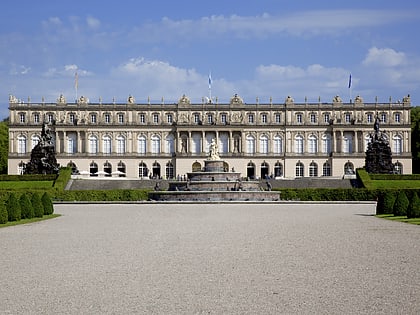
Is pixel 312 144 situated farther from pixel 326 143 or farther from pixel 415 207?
pixel 415 207

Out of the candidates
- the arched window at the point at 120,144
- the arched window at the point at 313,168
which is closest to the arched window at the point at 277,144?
the arched window at the point at 313,168

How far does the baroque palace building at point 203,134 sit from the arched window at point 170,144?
12 centimetres

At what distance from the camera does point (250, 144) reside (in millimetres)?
80875

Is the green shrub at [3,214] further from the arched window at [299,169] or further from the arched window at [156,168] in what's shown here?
the arched window at [299,169]

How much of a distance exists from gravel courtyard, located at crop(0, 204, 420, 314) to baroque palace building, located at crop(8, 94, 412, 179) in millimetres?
61671

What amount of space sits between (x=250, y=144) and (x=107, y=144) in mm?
16586

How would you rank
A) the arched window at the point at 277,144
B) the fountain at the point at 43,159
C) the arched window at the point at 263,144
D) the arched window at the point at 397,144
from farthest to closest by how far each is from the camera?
1. the arched window at the point at 263,144
2. the arched window at the point at 277,144
3. the arched window at the point at 397,144
4. the fountain at the point at 43,159

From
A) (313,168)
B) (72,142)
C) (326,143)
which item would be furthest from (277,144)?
(72,142)

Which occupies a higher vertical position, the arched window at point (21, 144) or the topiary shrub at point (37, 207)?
the arched window at point (21, 144)

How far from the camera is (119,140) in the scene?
80.6 meters

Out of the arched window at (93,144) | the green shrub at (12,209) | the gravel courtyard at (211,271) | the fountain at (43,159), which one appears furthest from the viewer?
the arched window at (93,144)

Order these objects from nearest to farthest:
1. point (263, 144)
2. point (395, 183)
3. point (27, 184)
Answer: point (27, 184)
point (395, 183)
point (263, 144)

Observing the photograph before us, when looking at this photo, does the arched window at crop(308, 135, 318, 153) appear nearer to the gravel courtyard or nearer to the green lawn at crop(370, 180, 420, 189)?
the green lawn at crop(370, 180, 420, 189)

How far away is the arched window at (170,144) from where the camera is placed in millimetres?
80688
